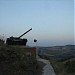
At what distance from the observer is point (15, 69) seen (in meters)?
17.9

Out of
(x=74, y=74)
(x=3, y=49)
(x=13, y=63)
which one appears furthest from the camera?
(x=74, y=74)

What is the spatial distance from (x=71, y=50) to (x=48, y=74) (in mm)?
30683

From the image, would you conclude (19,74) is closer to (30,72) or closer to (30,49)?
(30,72)

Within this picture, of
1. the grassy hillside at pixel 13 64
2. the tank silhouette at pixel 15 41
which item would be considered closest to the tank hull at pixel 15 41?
the tank silhouette at pixel 15 41

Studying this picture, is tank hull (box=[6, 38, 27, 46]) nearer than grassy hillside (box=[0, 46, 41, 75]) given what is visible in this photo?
No

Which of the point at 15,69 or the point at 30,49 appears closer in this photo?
the point at 15,69

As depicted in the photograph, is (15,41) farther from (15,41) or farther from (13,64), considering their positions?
(13,64)

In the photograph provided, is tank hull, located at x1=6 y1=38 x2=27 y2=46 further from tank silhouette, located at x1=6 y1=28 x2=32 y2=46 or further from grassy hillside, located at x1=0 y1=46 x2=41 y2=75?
grassy hillside, located at x1=0 y1=46 x2=41 y2=75

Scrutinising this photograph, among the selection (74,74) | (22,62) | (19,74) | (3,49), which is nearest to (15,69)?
(19,74)

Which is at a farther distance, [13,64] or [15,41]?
[15,41]

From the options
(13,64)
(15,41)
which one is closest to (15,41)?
(15,41)

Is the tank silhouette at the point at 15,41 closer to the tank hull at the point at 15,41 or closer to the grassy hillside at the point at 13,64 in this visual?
the tank hull at the point at 15,41

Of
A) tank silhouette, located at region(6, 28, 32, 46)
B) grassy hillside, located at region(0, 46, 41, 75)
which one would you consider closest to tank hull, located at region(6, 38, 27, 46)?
tank silhouette, located at region(6, 28, 32, 46)

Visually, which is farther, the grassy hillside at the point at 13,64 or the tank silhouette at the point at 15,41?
the tank silhouette at the point at 15,41
